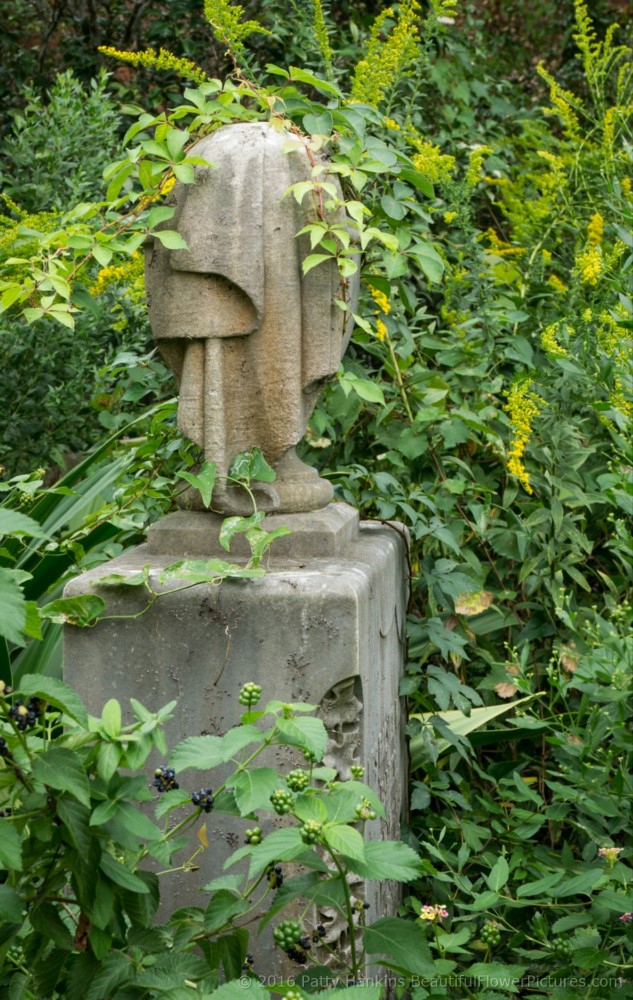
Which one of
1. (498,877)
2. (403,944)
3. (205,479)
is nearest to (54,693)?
(403,944)

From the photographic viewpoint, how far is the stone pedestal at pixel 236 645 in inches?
89.4

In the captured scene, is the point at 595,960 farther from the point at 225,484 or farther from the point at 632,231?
the point at 632,231

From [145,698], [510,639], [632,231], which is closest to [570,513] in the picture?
[510,639]

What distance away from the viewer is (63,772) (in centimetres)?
157

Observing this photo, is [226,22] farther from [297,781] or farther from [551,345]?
[297,781]

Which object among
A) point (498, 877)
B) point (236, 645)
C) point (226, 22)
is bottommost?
point (498, 877)

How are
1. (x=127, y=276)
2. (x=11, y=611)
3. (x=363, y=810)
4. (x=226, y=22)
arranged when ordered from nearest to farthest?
(x=11, y=611)
(x=363, y=810)
(x=226, y=22)
(x=127, y=276)

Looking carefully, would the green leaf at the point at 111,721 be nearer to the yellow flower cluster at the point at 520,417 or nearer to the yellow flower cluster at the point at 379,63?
the yellow flower cluster at the point at 520,417

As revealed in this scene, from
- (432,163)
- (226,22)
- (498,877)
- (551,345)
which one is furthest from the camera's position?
(432,163)

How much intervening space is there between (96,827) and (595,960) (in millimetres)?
1144

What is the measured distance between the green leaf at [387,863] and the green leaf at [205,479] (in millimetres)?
846

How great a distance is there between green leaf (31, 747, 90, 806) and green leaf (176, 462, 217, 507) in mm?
832

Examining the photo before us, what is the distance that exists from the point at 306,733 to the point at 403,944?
1.22 feet

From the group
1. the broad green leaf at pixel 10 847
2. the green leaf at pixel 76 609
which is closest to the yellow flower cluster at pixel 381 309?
the green leaf at pixel 76 609
